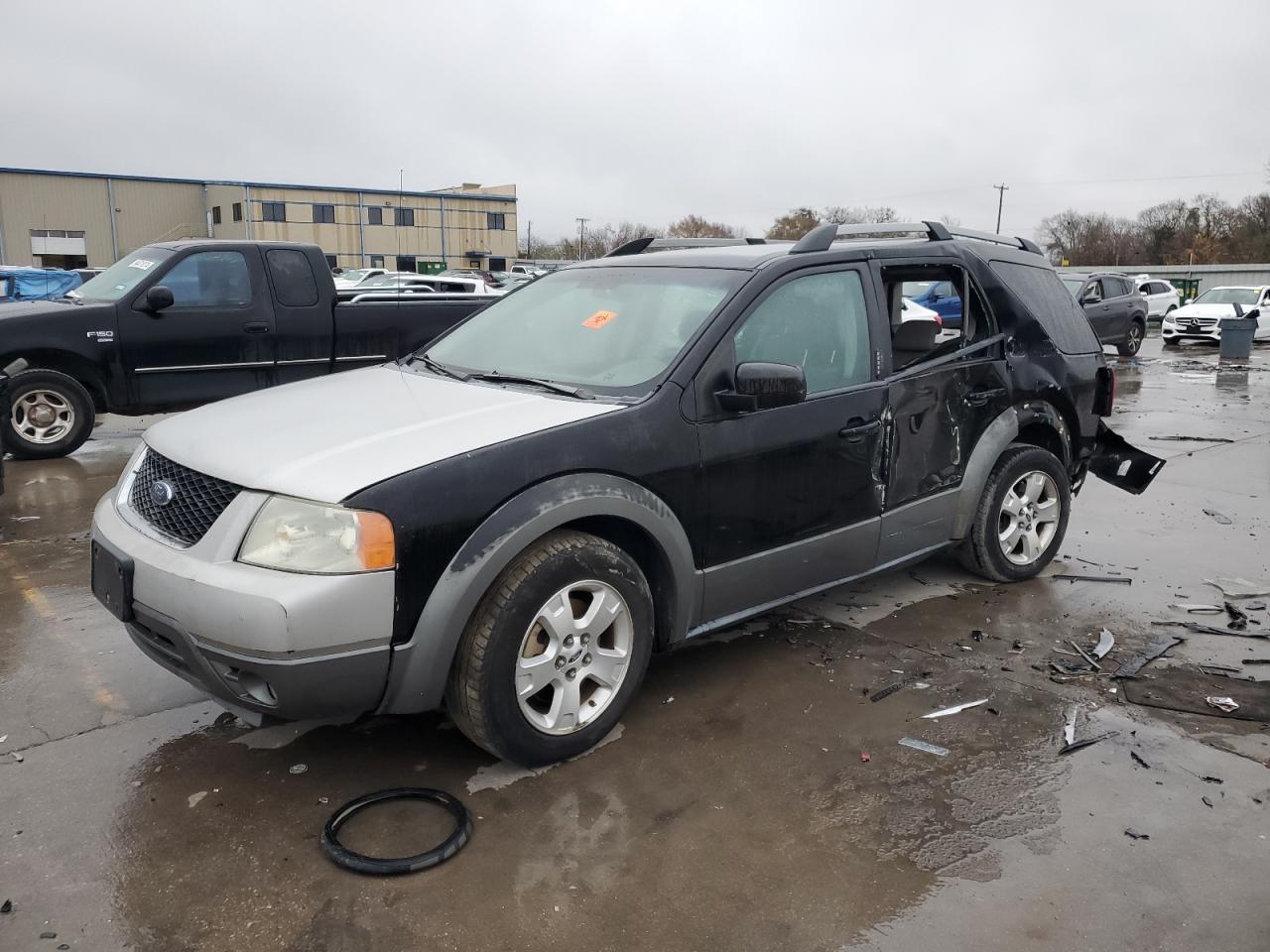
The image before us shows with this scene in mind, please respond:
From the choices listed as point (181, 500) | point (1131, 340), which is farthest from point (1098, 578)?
point (1131, 340)

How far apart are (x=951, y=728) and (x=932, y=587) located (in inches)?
67.6

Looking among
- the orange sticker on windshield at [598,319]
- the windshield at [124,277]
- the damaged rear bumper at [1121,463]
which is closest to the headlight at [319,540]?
the orange sticker on windshield at [598,319]

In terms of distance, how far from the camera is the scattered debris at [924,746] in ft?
11.7

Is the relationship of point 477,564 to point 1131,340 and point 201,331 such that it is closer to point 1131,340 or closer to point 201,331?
point 201,331

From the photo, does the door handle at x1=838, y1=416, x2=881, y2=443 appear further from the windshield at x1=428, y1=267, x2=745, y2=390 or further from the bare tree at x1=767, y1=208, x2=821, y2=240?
the bare tree at x1=767, y1=208, x2=821, y2=240

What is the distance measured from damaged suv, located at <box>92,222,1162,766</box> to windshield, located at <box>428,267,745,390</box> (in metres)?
0.01

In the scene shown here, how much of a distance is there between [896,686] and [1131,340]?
20.5 m

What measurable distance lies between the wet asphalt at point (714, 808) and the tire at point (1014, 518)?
42 centimetres

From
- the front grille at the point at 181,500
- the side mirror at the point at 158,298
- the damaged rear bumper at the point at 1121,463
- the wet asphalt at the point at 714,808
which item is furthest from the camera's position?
the side mirror at the point at 158,298

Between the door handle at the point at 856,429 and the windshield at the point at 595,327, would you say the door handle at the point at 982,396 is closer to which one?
the door handle at the point at 856,429

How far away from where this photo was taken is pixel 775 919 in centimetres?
267

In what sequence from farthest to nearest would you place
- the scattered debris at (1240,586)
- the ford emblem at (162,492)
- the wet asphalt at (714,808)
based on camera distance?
the scattered debris at (1240,586) < the ford emblem at (162,492) < the wet asphalt at (714,808)

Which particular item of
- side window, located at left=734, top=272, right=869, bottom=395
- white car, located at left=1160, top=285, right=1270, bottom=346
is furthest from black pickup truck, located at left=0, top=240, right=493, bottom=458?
white car, located at left=1160, top=285, right=1270, bottom=346

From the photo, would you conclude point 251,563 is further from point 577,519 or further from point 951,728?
point 951,728
